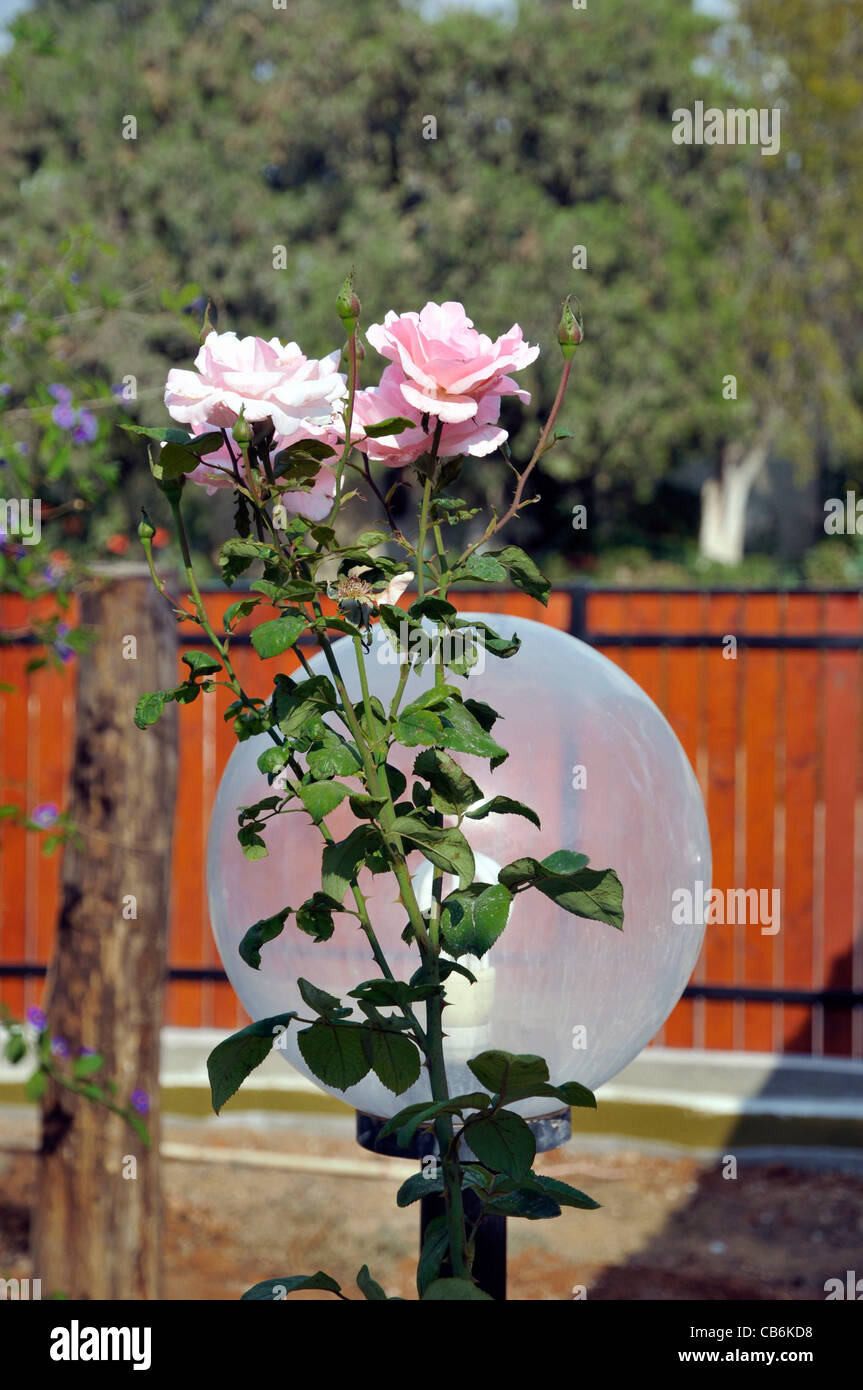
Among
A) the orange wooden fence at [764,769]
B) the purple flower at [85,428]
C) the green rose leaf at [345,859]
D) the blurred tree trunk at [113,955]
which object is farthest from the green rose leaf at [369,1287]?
the orange wooden fence at [764,769]

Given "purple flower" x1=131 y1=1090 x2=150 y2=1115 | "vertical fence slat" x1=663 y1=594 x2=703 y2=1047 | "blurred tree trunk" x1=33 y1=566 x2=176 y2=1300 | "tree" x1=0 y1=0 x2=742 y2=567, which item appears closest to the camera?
"purple flower" x1=131 y1=1090 x2=150 y2=1115

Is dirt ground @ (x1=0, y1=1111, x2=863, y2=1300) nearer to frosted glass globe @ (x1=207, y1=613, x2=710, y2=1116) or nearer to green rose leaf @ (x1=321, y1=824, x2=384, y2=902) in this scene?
frosted glass globe @ (x1=207, y1=613, x2=710, y2=1116)

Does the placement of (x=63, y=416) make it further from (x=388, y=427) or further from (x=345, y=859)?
(x=345, y=859)

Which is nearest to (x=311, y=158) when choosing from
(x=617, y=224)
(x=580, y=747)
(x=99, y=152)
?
(x=99, y=152)

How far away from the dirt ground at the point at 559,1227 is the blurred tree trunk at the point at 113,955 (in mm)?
560

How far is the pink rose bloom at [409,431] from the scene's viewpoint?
115 centimetres

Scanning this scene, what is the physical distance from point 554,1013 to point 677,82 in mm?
20800

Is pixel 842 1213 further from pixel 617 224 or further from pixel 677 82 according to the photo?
pixel 677 82

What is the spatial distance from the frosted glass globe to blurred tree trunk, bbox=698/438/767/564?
22285mm

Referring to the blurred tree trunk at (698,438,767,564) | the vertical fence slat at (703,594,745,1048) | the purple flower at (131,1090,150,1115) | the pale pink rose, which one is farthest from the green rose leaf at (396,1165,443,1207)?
the blurred tree trunk at (698,438,767,564)

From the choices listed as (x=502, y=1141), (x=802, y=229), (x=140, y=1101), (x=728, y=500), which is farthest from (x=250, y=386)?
(x=728, y=500)

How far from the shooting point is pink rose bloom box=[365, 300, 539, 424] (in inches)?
43.4
